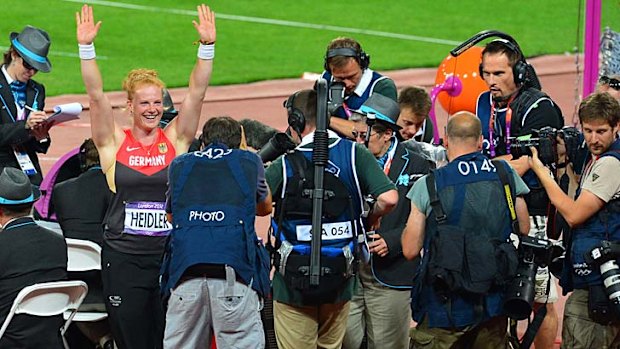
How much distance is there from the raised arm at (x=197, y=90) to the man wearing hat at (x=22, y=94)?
6.26 ft

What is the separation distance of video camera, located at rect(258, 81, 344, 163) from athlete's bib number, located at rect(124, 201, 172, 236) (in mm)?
679

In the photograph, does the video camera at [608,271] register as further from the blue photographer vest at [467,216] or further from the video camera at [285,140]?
the video camera at [285,140]

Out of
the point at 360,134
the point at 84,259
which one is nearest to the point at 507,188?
the point at 360,134

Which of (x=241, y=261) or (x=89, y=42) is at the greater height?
(x=89, y=42)

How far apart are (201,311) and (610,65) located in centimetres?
704

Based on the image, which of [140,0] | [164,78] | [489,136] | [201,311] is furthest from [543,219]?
[140,0]

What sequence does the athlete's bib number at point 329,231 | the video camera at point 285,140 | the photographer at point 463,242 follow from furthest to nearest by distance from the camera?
the video camera at point 285,140, the athlete's bib number at point 329,231, the photographer at point 463,242

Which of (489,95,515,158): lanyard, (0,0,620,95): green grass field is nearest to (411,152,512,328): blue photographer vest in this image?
(489,95,515,158): lanyard

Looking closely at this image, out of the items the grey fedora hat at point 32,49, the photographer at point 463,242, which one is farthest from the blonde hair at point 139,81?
the grey fedora hat at point 32,49

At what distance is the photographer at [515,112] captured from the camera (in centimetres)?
875

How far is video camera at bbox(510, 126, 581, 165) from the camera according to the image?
Result: 8094mm

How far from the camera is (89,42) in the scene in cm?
830

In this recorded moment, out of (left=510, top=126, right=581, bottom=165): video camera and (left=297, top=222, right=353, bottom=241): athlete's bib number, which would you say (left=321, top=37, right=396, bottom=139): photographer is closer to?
(left=510, top=126, right=581, bottom=165): video camera

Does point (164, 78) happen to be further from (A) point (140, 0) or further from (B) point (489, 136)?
(B) point (489, 136)
